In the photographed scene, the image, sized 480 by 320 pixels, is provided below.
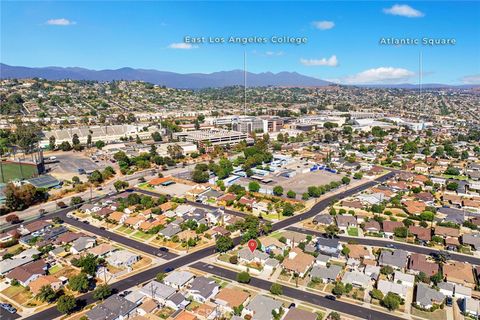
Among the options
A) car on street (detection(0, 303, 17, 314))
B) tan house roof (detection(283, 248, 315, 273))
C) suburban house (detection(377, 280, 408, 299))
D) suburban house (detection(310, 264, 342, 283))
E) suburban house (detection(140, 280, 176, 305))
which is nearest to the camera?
car on street (detection(0, 303, 17, 314))

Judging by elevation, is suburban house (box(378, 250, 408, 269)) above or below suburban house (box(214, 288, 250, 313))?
above

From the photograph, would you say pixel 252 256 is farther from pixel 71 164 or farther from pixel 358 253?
pixel 71 164

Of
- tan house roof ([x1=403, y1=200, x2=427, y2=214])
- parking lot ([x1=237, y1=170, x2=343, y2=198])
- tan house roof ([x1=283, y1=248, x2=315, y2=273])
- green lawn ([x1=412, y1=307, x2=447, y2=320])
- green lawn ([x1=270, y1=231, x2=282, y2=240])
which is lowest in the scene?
green lawn ([x1=412, y1=307, x2=447, y2=320])

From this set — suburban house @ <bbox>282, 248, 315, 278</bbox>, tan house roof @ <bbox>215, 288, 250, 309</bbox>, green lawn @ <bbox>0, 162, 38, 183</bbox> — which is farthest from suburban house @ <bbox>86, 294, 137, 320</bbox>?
green lawn @ <bbox>0, 162, 38, 183</bbox>

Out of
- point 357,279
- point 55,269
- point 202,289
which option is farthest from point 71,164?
point 357,279

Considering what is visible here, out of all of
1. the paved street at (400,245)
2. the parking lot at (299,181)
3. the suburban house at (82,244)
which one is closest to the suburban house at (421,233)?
the paved street at (400,245)

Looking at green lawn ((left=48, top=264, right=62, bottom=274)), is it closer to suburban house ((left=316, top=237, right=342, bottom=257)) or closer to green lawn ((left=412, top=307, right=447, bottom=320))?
suburban house ((left=316, top=237, right=342, bottom=257))

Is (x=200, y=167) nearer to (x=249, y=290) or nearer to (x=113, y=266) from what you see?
(x=113, y=266)
